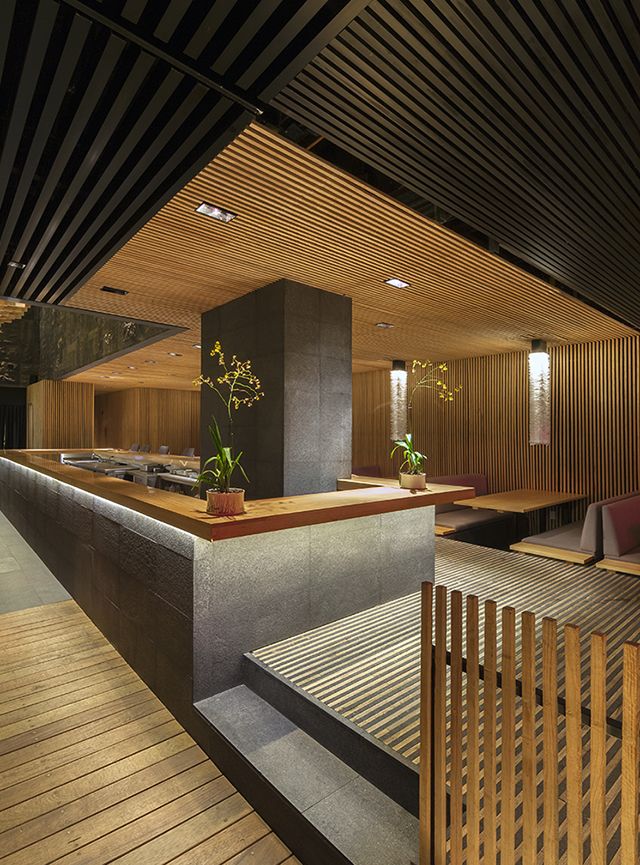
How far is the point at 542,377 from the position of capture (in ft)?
20.8

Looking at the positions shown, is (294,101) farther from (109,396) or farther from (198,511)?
(109,396)

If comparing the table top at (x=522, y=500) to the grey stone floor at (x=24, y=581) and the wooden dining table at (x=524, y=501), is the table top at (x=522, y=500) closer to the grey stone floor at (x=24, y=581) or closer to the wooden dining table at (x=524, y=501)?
the wooden dining table at (x=524, y=501)

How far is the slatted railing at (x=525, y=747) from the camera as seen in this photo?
102 centimetres

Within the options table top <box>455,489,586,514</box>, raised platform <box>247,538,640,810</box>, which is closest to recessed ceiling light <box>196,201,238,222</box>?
raised platform <box>247,538,640,810</box>

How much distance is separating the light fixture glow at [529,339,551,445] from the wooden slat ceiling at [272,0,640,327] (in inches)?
145

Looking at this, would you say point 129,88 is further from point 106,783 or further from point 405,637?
point 405,637

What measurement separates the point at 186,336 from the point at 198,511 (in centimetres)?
438

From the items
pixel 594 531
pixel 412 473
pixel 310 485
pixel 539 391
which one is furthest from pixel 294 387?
pixel 539 391

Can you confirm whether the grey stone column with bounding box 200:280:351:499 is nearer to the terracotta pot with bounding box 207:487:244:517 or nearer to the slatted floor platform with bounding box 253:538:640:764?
the slatted floor platform with bounding box 253:538:640:764

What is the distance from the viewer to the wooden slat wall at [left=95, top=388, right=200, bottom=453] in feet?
45.4

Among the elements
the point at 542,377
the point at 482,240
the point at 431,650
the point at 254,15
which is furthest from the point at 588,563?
the point at 254,15

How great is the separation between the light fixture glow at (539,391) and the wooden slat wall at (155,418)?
417 inches

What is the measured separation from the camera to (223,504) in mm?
2455

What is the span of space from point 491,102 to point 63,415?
12.6 m
